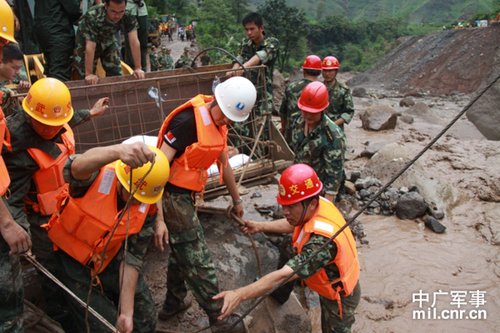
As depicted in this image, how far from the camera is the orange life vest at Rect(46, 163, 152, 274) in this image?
2512 mm

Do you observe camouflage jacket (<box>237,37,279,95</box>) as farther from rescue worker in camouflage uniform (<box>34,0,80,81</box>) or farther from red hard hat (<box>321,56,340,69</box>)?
rescue worker in camouflage uniform (<box>34,0,80,81</box>)

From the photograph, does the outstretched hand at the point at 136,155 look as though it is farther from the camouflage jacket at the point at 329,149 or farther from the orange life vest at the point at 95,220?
the camouflage jacket at the point at 329,149

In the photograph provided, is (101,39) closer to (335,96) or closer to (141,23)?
(141,23)

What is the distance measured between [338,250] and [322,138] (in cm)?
188

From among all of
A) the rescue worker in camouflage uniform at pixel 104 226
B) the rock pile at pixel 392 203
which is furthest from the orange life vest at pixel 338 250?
the rock pile at pixel 392 203

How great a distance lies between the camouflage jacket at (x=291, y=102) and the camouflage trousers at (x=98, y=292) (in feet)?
11.2

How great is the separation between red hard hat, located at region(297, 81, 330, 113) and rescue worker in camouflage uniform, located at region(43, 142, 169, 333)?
2.12m

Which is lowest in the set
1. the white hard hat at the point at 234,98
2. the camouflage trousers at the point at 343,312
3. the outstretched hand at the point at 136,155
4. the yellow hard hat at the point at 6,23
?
the camouflage trousers at the point at 343,312

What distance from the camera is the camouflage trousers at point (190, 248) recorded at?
10.5 feet

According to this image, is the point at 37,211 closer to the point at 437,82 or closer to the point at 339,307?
the point at 339,307

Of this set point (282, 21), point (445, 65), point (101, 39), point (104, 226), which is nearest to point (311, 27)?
point (282, 21)

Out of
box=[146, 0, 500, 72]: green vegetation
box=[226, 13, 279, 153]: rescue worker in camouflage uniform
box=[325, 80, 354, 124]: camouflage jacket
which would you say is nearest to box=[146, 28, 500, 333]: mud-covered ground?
box=[226, 13, 279, 153]: rescue worker in camouflage uniform

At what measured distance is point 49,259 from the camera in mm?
3217

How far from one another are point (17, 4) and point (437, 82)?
66.7 ft
